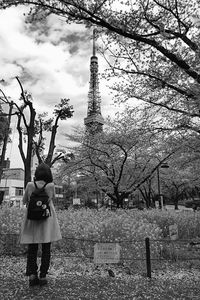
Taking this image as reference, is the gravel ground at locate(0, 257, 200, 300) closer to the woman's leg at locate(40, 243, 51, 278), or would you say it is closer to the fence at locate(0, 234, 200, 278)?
the woman's leg at locate(40, 243, 51, 278)

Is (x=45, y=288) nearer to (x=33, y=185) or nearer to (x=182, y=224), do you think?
(x=33, y=185)

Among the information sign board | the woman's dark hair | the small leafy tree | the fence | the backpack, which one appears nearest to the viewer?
the backpack

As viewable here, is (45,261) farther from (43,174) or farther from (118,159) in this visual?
(118,159)

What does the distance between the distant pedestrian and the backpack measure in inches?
2.7

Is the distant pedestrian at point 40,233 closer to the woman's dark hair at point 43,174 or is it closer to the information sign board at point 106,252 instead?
the woman's dark hair at point 43,174

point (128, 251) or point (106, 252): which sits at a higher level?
point (106, 252)

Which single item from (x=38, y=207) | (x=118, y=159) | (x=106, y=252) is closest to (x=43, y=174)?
(x=38, y=207)

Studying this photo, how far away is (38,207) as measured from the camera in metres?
3.09

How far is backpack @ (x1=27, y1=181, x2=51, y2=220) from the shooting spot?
121 inches

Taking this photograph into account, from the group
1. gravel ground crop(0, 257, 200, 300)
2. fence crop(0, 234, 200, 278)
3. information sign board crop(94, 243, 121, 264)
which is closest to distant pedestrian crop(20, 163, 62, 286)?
gravel ground crop(0, 257, 200, 300)

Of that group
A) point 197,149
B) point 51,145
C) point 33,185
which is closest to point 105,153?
point 51,145

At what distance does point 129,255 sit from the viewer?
187 inches

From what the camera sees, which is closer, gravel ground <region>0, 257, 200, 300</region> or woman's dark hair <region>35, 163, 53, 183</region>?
gravel ground <region>0, 257, 200, 300</region>

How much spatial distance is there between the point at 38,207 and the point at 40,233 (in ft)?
1.11
